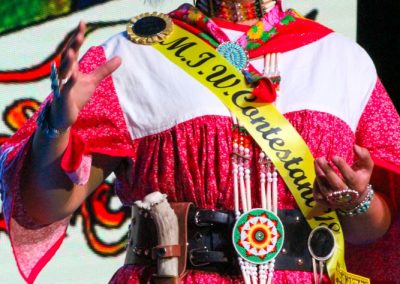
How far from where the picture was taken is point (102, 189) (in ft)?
11.8

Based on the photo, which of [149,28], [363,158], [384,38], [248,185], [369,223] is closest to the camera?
[363,158]

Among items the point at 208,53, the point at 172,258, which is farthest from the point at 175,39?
the point at 172,258

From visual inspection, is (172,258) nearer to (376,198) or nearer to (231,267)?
(231,267)

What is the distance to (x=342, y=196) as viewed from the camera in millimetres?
2381

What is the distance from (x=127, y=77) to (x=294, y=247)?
55 cm

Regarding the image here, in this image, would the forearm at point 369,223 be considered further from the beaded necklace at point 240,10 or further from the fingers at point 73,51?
the fingers at point 73,51

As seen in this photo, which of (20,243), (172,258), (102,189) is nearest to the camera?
(172,258)

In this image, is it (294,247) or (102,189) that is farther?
(102,189)

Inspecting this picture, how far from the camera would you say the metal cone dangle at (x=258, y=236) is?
2434mm

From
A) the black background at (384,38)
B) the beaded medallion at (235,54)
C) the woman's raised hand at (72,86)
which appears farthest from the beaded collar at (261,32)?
the black background at (384,38)

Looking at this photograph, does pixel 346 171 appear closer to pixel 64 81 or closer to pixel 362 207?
pixel 362 207

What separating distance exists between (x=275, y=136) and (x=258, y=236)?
0.24 m

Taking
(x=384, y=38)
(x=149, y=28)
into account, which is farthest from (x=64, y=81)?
(x=384, y=38)

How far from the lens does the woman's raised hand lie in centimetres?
227
